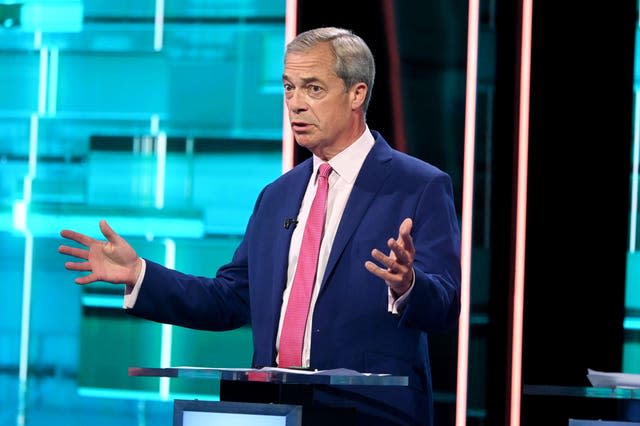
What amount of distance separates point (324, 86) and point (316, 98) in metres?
0.03

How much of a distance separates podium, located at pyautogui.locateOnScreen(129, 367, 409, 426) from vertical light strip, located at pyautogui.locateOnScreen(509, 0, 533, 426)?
168 centimetres

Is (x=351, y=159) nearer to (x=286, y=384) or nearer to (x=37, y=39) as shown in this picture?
(x=286, y=384)

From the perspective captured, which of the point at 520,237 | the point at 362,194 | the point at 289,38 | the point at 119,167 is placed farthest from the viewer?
the point at 119,167

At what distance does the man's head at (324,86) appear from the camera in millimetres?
2250

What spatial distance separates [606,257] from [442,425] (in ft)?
2.39

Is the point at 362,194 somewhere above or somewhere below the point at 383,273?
above

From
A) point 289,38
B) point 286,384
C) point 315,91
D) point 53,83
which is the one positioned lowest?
point 286,384

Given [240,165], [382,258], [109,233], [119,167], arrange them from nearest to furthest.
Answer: [382,258] < [109,233] < [240,165] < [119,167]

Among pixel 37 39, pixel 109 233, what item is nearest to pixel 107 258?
pixel 109 233

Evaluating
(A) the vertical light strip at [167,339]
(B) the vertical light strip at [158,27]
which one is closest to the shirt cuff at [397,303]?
(A) the vertical light strip at [167,339]

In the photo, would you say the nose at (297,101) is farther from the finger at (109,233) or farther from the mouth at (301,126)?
the finger at (109,233)

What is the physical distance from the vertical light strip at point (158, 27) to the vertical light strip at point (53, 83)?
0.37 meters

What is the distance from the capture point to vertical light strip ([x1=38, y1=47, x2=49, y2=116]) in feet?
12.8

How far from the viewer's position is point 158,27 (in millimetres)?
3834
